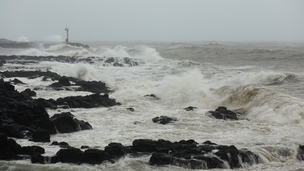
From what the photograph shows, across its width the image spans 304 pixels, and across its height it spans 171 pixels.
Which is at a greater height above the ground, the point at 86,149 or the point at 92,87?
the point at 86,149

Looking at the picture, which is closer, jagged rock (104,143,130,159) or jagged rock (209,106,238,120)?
jagged rock (104,143,130,159)

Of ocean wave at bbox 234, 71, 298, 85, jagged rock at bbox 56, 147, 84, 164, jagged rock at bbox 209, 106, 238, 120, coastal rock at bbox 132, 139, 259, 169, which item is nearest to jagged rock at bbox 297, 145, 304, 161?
coastal rock at bbox 132, 139, 259, 169

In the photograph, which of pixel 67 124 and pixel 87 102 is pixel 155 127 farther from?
pixel 87 102

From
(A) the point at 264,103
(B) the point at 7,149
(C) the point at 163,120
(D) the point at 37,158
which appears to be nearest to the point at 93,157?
(D) the point at 37,158

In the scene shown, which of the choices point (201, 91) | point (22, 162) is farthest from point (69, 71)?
point (22, 162)

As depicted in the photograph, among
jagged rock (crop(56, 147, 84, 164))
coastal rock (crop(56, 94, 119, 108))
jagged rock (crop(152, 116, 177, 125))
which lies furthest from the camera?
coastal rock (crop(56, 94, 119, 108))

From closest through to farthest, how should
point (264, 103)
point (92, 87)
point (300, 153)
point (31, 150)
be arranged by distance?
point (31, 150), point (300, 153), point (264, 103), point (92, 87)

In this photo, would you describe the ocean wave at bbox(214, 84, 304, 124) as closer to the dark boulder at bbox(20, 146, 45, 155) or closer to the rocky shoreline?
the rocky shoreline

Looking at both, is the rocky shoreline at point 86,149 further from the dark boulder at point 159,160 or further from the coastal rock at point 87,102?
the coastal rock at point 87,102

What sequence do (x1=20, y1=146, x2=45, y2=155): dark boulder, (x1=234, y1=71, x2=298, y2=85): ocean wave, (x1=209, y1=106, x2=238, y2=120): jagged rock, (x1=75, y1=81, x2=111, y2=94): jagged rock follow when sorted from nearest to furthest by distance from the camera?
(x1=20, y1=146, x2=45, y2=155): dark boulder
(x1=209, y1=106, x2=238, y2=120): jagged rock
(x1=75, y1=81, x2=111, y2=94): jagged rock
(x1=234, y1=71, x2=298, y2=85): ocean wave

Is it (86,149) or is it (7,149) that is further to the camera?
(86,149)

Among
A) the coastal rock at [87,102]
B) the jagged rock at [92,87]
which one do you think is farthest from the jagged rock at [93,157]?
the jagged rock at [92,87]

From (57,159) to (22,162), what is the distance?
32.5 inches

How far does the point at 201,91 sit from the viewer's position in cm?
2128
